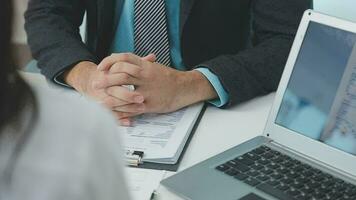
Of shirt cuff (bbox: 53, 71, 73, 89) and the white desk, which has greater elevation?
the white desk

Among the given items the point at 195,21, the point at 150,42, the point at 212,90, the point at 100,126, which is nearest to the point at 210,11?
the point at 195,21

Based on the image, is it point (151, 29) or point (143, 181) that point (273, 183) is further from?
point (151, 29)

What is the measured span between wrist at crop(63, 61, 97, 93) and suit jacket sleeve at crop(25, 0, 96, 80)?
0.6 inches

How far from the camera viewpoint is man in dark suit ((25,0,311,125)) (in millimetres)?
1122

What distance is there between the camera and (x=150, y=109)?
1.11 metres

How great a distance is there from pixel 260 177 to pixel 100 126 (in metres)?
0.49

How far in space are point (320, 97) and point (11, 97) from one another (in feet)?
2.16

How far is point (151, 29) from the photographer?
1.37 metres

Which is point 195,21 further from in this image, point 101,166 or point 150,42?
point 101,166

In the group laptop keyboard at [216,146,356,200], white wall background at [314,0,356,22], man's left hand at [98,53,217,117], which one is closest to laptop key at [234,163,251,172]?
laptop keyboard at [216,146,356,200]

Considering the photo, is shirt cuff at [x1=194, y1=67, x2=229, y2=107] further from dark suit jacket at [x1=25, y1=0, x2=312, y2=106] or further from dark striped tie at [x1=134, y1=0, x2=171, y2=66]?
dark striped tie at [x1=134, y1=0, x2=171, y2=66]

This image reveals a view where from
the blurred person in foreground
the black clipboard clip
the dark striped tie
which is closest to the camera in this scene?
the blurred person in foreground

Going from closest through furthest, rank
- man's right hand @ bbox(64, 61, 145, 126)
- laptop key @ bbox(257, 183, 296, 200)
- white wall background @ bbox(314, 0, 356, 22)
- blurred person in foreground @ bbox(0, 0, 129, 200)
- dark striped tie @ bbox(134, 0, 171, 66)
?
1. blurred person in foreground @ bbox(0, 0, 129, 200)
2. laptop key @ bbox(257, 183, 296, 200)
3. man's right hand @ bbox(64, 61, 145, 126)
4. dark striped tie @ bbox(134, 0, 171, 66)
5. white wall background @ bbox(314, 0, 356, 22)

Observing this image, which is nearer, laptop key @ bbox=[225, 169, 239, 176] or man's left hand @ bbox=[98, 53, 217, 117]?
laptop key @ bbox=[225, 169, 239, 176]
